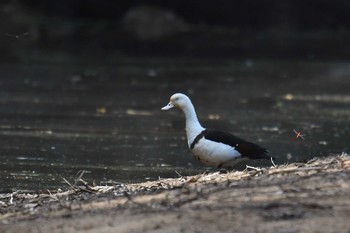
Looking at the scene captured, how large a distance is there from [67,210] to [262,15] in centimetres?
4083

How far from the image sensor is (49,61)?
31859 millimetres

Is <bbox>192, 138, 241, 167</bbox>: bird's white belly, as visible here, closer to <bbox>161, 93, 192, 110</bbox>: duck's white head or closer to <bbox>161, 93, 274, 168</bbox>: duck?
<bbox>161, 93, 274, 168</bbox>: duck

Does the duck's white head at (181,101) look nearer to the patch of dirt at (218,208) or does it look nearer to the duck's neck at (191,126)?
the duck's neck at (191,126)

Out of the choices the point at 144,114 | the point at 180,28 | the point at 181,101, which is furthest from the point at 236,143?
the point at 180,28

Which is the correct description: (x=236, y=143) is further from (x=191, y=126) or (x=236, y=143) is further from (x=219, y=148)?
(x=191, y=126)

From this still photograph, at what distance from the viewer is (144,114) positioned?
20031 millimetres

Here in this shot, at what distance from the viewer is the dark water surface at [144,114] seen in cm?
1400

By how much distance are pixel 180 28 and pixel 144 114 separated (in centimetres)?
2789

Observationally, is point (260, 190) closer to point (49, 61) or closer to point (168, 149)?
point (168, 149)

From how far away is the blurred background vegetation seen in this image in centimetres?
3731

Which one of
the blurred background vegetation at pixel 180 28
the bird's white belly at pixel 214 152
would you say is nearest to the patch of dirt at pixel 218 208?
the bird's white belly at pixel 214 152

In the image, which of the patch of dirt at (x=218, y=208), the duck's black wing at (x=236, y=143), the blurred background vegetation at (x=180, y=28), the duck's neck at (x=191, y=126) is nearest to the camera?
the patch of dirt at (x=218, y=208)

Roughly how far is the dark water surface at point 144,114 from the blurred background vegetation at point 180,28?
4284 mm

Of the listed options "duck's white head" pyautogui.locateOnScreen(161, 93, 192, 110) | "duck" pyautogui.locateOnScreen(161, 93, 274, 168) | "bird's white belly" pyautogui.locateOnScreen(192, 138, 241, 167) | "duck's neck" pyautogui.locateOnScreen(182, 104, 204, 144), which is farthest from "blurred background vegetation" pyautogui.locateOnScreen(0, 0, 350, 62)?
"bird's white belly" pyautogui.locateOnScreen(192, 138, 241, 167)
